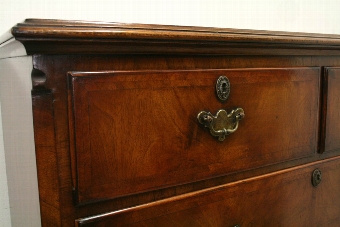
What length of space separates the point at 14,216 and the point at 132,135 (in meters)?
0.49

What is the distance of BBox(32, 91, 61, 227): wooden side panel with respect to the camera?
427 millimetres

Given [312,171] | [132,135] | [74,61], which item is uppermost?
[74,61]

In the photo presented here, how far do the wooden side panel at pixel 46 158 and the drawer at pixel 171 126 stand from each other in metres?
0.03

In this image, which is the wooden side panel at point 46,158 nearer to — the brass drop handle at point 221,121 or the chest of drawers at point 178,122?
the chest of drawers at point 178,122

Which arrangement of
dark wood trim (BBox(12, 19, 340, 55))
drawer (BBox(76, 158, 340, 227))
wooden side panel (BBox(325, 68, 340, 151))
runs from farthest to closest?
wooden side panel (BBox(325, 68, 340, 151)) < drawer (BBox(76, 158, 340, 227)) < dark wood trim (BBox(12, 19, 340, 55))

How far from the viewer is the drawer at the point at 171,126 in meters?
0.46

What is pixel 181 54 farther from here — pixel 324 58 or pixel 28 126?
pixel 324 58

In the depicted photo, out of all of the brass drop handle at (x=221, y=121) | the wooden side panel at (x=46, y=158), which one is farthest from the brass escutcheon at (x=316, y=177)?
the wooden side panel at (x=46, y=158)

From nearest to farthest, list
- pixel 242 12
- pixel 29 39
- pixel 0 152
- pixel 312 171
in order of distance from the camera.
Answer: pixel 29 39 < pixel 312 171 < pixel 0 152 < pixel 242 12

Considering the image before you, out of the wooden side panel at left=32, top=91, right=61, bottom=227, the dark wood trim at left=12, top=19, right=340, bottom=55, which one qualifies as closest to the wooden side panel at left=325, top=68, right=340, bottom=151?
the dark wood trim at left=12, top=19, right=340, bottom=55

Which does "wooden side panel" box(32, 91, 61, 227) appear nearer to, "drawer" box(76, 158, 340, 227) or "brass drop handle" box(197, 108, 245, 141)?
"drawer" box(76, 158, 340, 227)

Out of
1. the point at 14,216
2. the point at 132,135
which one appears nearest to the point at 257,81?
the point at 132,135

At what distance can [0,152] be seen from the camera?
0.87 meters

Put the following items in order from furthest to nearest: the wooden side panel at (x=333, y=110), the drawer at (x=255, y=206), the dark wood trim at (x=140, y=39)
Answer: the wooden side panel at (x=333, y=110)
the drawer at (x=255, y=206)
the dark wood trim at (x=140, y=39)
